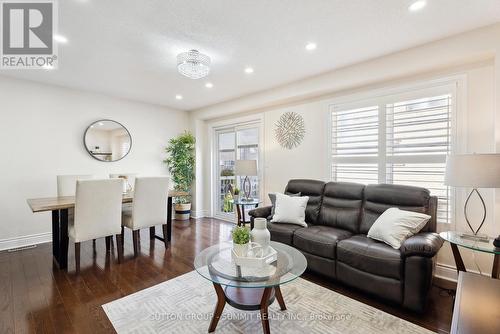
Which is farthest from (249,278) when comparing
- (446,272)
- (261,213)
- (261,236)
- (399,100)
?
(399,100)

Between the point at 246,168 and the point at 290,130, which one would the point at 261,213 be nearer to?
the point at 246,168

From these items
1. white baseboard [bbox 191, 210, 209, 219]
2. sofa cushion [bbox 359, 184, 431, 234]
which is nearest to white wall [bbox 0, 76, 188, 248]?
white baseboard [bbox 191, 210, 209, 219]

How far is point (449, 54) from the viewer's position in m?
2.45

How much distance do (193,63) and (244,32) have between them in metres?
0.66

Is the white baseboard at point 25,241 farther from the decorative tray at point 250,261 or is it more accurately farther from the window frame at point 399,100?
the window frame at point 399,100

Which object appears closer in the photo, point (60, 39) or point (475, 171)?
point (475, 171)

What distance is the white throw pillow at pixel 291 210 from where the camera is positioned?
3088mm

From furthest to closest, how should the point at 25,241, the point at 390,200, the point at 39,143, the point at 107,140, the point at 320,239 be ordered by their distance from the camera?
1. the point at 107,140
2. the point at 39,143
3. the point at 25,241
4. the point at 390,200
5. the point at 320,239

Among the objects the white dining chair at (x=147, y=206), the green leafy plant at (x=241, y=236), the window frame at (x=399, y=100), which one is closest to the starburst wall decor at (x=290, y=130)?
the window frame at (x=399, y=100)

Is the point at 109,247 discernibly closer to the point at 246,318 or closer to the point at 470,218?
the point at 246,318

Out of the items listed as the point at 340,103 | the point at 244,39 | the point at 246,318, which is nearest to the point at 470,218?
the point at 340,103

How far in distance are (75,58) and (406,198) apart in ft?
14.0

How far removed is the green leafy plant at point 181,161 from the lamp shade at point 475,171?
4635 mm

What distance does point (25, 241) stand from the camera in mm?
3693
